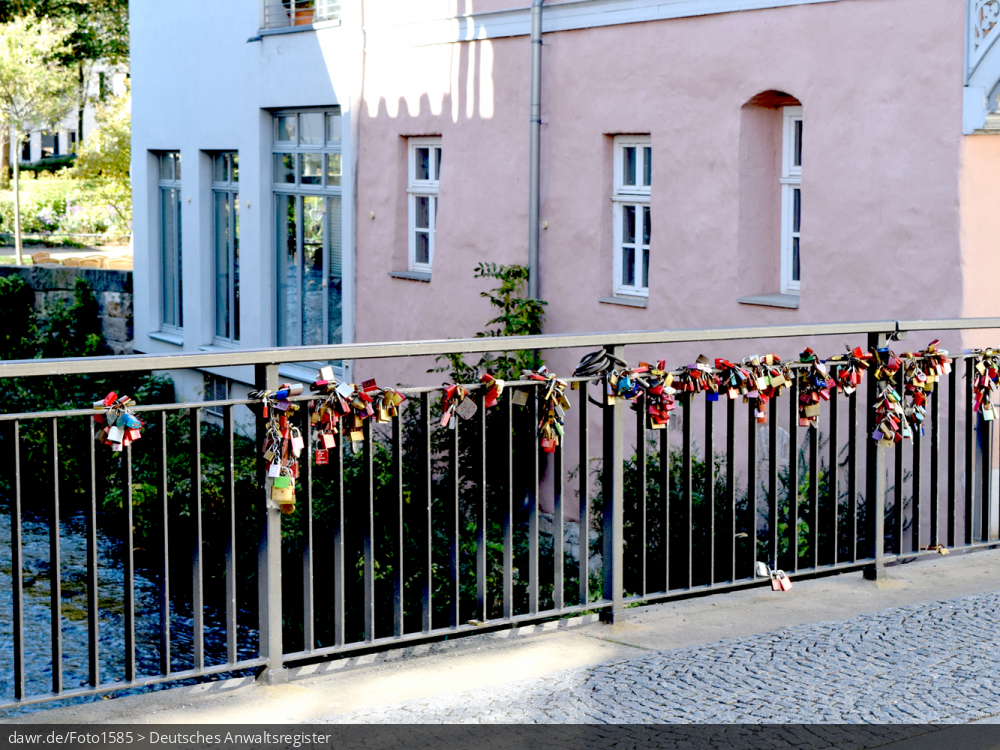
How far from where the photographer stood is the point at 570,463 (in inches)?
516

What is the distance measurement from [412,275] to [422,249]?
47 cm

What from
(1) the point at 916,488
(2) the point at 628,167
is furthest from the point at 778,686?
(2) the point at 628,167

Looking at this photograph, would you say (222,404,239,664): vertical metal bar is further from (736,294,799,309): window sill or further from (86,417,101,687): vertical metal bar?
(736,294,799,309): window sill

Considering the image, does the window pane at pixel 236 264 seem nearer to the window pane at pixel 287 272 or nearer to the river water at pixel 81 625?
the window pane at pixel 287 272

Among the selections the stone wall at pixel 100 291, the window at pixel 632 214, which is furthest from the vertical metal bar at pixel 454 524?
the stone wall at pixel 100 291

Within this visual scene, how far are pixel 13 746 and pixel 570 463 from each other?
927 centimetres

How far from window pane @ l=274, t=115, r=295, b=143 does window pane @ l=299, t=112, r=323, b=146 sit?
0.51ft

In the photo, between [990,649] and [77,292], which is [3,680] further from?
[77,292]

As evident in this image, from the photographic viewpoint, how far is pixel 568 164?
516 inches

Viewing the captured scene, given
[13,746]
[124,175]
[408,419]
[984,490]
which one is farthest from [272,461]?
[124,175]

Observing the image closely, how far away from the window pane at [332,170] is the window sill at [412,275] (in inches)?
62.4

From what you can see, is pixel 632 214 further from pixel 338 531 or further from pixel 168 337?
pixel 168 337

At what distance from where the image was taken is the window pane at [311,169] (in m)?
16.5

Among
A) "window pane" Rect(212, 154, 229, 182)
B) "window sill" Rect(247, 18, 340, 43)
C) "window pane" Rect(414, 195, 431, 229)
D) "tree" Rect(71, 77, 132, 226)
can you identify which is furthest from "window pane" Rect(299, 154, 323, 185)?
"tree" Rect(71, 77, 132, 226)
